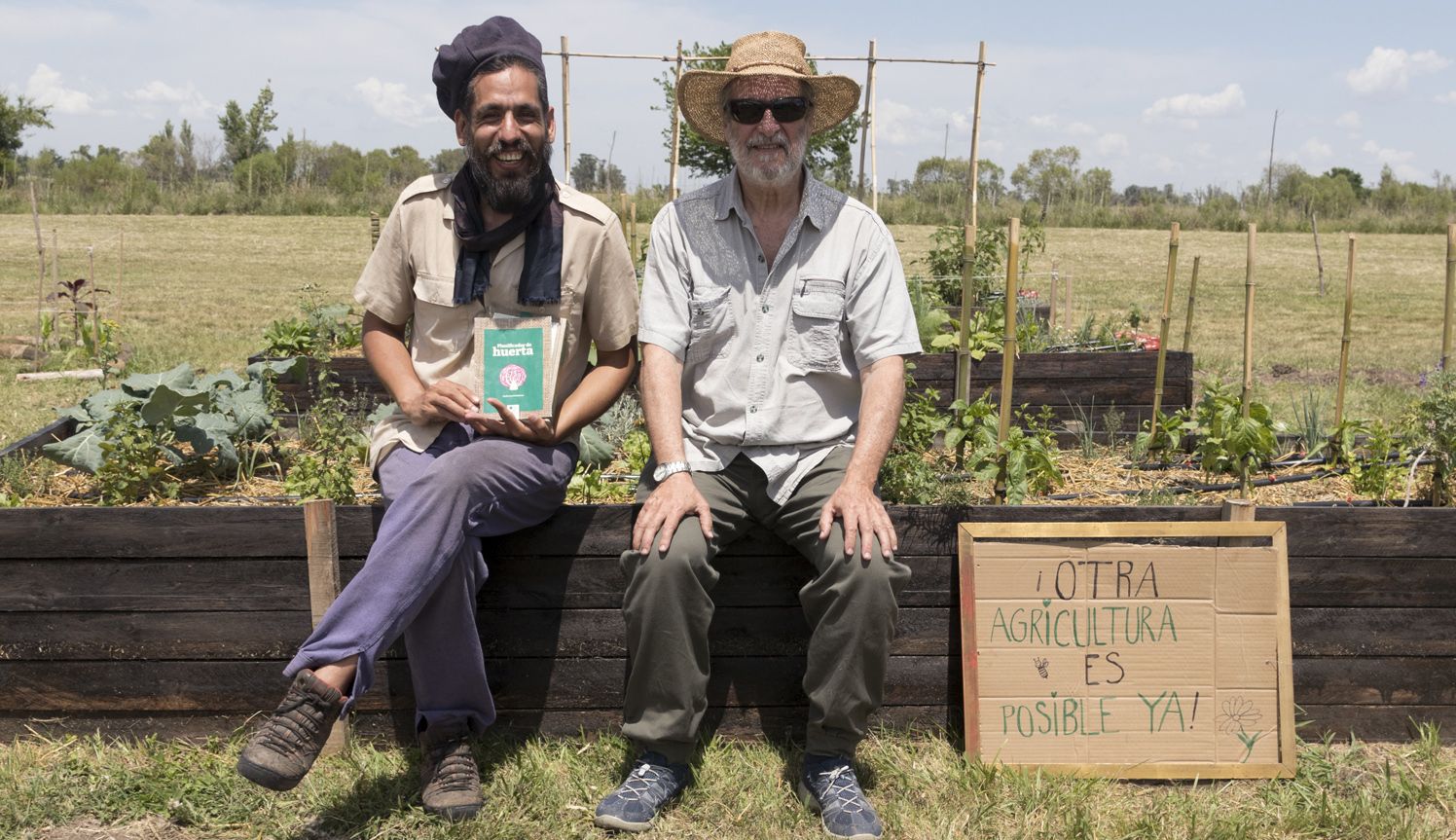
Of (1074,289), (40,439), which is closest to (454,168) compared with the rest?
(1074,289)

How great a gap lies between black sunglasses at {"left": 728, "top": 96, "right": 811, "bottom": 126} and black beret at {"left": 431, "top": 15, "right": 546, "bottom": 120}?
0.49 m

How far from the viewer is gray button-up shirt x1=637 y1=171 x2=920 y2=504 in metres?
2.82

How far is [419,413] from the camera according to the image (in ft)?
9.25

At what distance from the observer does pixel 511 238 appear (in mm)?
2895

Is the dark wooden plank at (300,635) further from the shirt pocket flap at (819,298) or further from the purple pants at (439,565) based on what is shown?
the shirt pocket flap at (819,298)

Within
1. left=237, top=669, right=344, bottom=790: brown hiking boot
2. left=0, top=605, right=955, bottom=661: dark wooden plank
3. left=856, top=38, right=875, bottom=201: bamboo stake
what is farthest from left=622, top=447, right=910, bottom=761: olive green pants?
left=856, top=38, right=875, bottom=201: bamboo stake

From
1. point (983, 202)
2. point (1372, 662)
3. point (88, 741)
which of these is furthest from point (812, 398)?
point (983, 202)

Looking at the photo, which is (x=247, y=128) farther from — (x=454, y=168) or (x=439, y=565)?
(x=439, y=565)

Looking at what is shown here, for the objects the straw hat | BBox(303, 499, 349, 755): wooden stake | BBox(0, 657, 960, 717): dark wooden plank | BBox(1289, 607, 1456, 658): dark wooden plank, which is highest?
the straw hat

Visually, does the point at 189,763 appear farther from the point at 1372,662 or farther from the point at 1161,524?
the point at 1372,662

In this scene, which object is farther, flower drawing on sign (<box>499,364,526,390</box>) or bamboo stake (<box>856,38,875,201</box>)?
bamboo stake (<box>856,38,875,201</box>)

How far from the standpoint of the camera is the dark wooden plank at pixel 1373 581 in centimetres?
290

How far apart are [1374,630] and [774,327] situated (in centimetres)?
168

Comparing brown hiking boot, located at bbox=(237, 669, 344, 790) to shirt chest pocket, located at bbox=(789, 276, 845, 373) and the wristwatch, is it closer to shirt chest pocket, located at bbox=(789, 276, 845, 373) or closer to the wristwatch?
the wristwatch
